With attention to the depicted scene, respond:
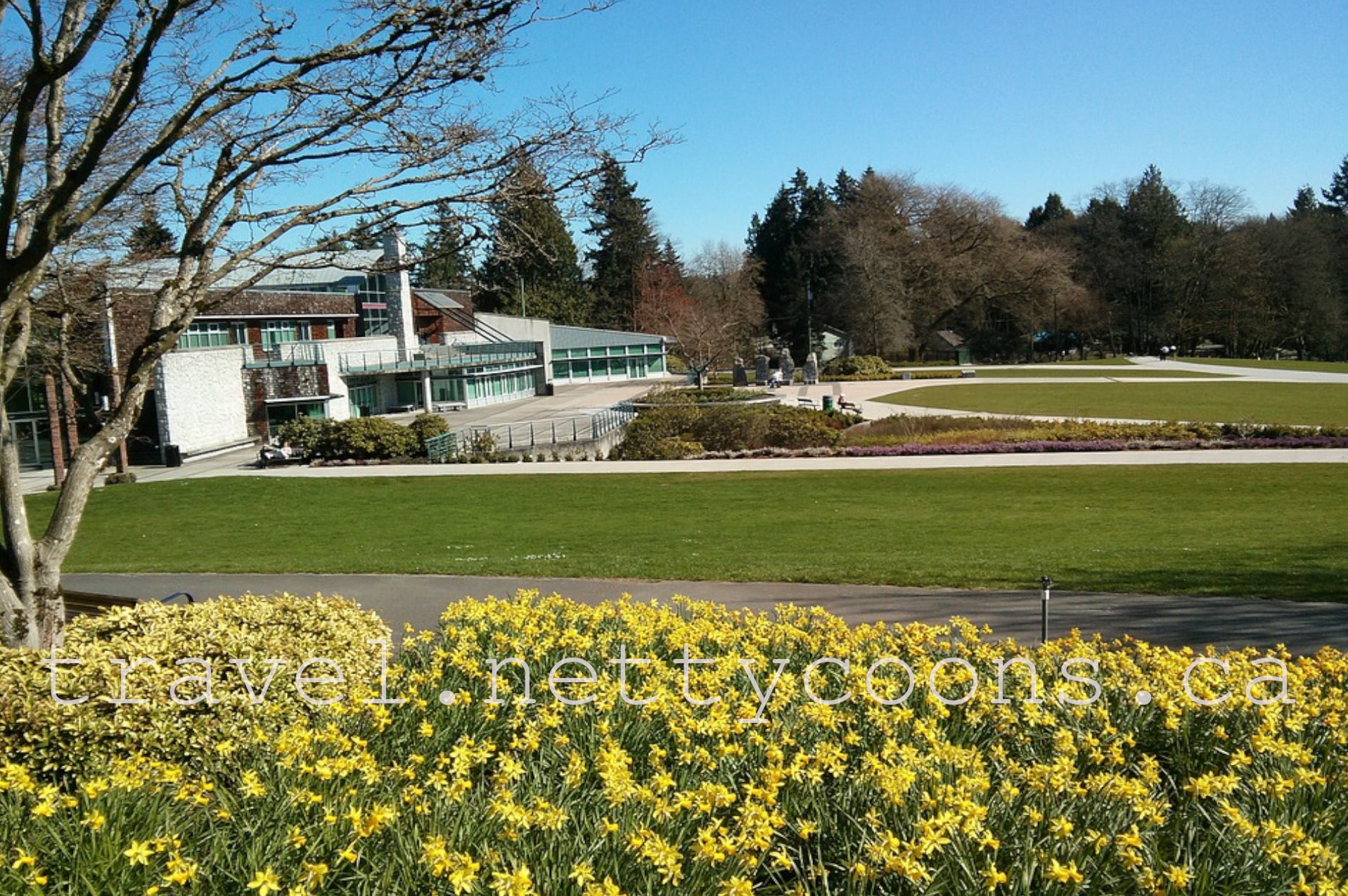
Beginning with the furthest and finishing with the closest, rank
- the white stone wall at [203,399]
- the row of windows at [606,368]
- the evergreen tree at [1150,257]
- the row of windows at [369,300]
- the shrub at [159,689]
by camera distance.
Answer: the evergreen tree at [1150,257]
the row of windows at [606,368]
the row of windows at [369,300]
the white stone wall at [203,399]
the shrub at [159,689]

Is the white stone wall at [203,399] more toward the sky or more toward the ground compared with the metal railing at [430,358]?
more toward the ground

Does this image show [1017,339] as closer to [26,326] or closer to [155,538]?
[155,538]

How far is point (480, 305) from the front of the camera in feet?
255

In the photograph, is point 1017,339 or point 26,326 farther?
point 1017,339

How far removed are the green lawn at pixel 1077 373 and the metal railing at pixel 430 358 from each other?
28.7 meters

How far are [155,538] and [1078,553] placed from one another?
1558 cm

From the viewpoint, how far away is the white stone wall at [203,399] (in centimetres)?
3697

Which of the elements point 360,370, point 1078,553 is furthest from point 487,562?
point 360,370

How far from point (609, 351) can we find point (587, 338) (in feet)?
6.53

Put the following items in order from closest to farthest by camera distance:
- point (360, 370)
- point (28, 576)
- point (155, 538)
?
point (28, 576) → point (155, 538) → point (360, 370)

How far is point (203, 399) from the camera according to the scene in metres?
38.8

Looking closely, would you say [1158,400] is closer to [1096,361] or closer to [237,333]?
[1096,361]

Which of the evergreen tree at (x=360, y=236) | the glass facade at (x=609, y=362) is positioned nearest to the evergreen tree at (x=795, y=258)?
the glass facade at (x=609, y=362)

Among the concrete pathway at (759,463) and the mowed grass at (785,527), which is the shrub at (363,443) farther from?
→ the mowed grass at (785,527)
